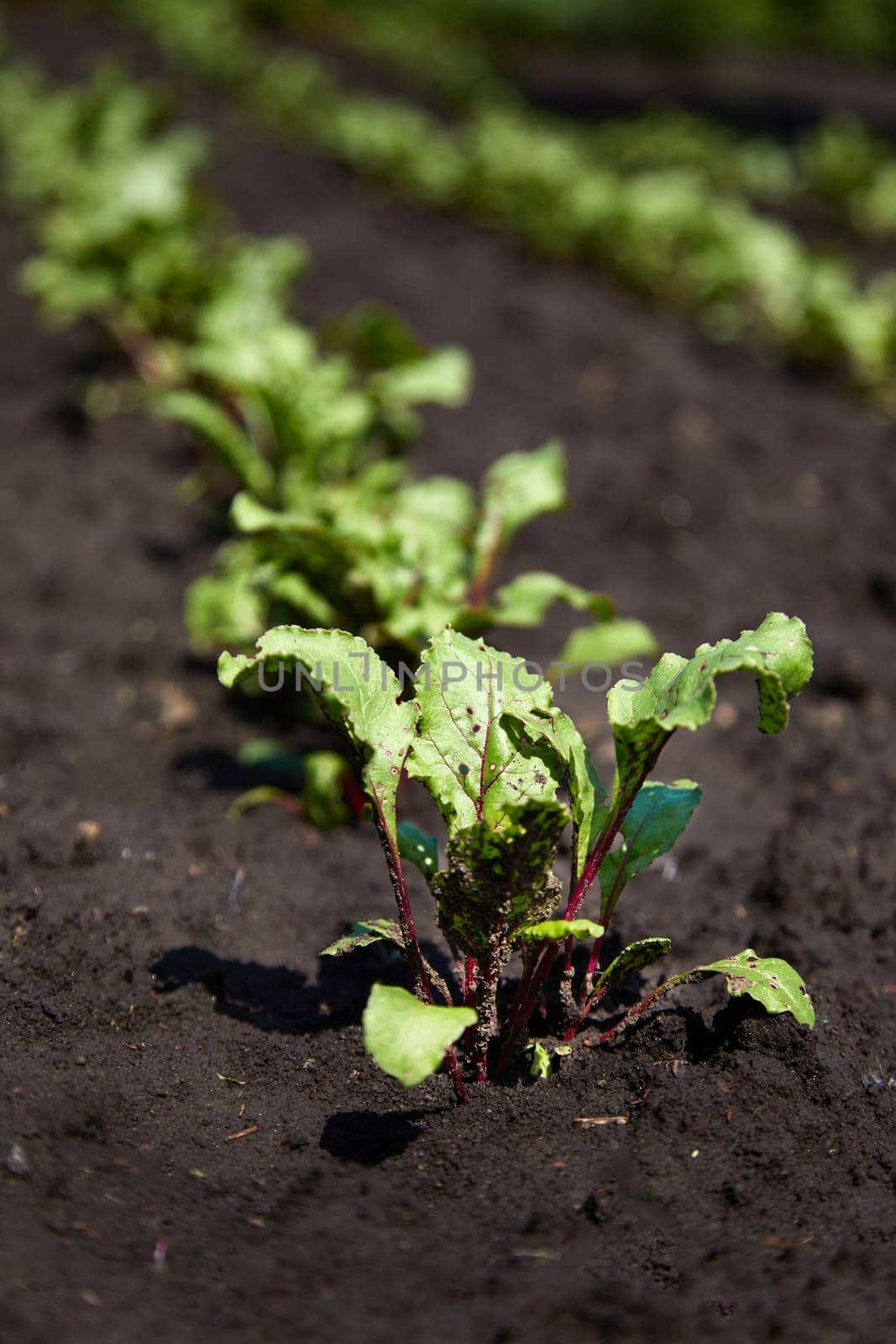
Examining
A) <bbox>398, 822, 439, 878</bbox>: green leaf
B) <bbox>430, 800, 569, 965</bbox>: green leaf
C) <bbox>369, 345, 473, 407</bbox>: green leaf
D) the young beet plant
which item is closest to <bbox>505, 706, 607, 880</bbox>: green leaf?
the young beet plant

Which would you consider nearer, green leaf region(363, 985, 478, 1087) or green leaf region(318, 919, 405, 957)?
green leaf region(363, 985, 478, 1087)

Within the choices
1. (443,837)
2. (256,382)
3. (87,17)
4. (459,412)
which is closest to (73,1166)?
(443,837)

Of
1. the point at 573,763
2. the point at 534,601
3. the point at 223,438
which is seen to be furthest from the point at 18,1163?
the point at 223,438

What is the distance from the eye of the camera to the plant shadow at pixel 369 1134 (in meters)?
1.67

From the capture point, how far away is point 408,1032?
145 centimetres

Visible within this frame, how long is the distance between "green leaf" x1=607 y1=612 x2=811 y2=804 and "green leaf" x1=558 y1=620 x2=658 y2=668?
675mm

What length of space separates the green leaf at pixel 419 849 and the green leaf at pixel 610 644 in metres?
0.69

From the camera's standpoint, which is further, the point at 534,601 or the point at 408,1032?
the point at 534,601

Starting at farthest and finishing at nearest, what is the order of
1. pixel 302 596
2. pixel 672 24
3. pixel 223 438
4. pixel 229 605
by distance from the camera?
1. pixel 672 24
2. pixel 223 438
3. pixel 229 605
4. pixel 302 596

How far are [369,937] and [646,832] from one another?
0.52 m

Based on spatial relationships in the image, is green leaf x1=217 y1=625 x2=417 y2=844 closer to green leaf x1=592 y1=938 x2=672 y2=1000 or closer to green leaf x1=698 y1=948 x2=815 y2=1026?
green leaf x1=592 y1=938 x2=672 y2=1000

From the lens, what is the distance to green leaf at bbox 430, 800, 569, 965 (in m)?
1.53

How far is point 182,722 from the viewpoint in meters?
3.03

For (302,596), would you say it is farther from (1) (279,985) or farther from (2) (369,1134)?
(2) (369,1134)
